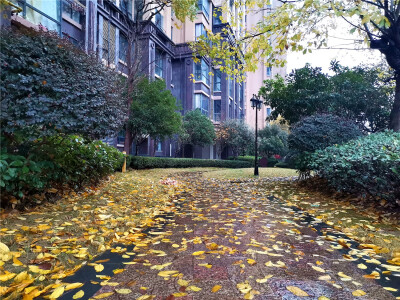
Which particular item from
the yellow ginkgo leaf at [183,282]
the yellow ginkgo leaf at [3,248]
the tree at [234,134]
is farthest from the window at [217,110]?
the yellow ginkgo leaf at [183,282]

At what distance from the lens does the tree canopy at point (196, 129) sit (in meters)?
21.4

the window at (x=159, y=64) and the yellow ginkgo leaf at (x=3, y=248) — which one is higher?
the window at (x=159, y=64)

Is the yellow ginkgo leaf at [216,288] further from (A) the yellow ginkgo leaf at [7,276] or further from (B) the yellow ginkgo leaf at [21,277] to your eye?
(A) the yellow ginkgo leaf at [7,276]

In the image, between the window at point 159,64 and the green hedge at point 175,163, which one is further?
the window at point 159,64

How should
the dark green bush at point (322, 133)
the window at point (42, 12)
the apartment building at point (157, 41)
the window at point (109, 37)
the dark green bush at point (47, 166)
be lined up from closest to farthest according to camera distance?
the dark green bush at point (47, 166)
the dark green bush at point (322, 133)
the window at point (42, 12)
the apartment building at point (157, 41)
the window at point (109, 37)

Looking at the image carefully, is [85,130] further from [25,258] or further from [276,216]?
[276,216]

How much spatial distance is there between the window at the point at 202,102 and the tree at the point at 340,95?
12644mm

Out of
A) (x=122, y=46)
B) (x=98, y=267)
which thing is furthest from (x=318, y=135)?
(x=122, y=46)

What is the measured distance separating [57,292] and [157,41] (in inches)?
794

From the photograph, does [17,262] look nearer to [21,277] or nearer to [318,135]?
[21,277]

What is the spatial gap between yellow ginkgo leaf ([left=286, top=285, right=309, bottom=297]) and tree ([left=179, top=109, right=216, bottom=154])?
757 inches

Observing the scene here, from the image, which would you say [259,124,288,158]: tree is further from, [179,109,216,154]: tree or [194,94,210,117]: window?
[179,109,216,154]: tree

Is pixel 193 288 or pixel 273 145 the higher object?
pixel 273 145

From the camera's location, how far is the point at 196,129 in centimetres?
2138
